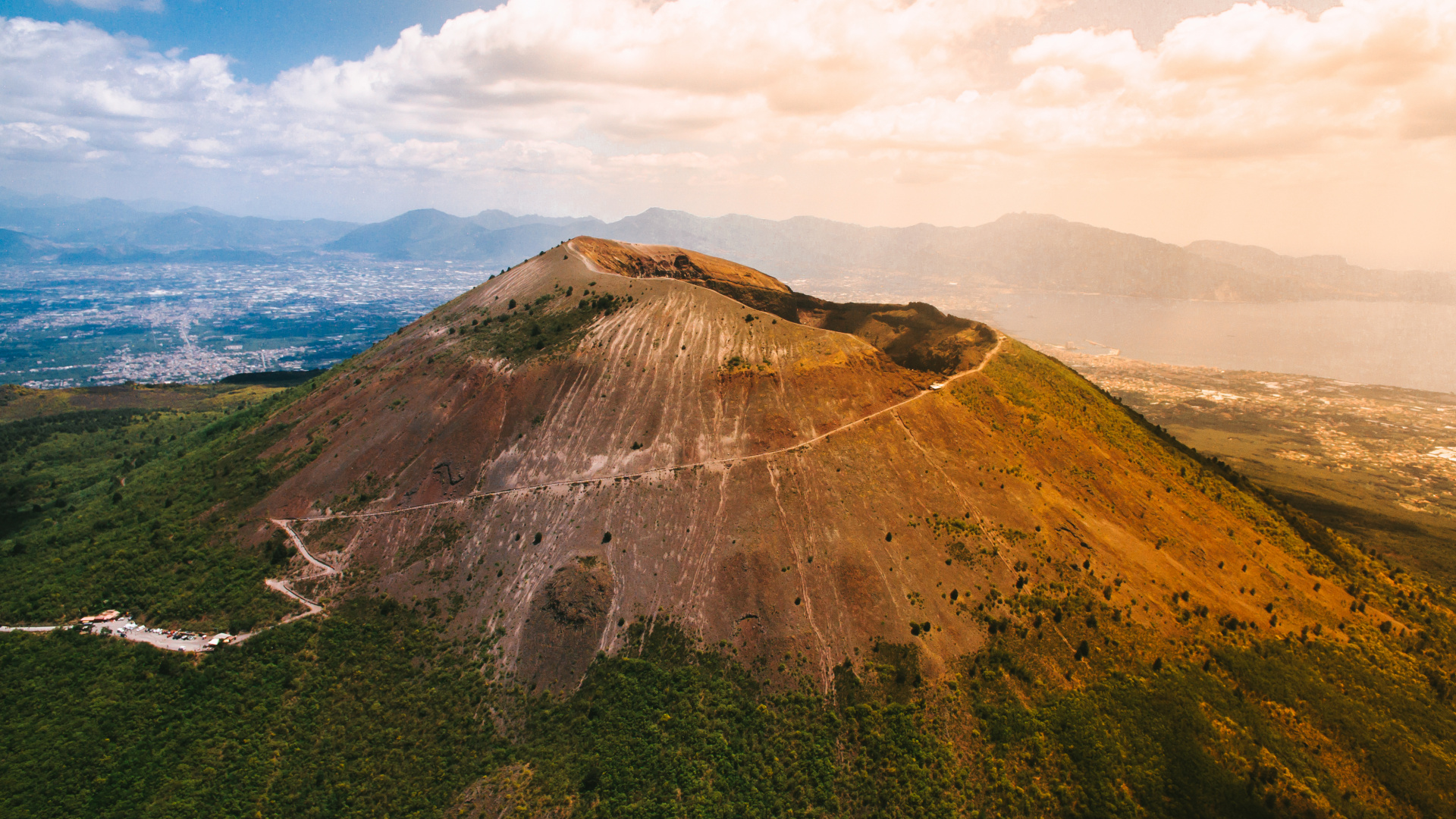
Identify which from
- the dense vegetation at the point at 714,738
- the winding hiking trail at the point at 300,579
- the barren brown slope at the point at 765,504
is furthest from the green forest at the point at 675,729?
the barren brown slope at the point at 765,504

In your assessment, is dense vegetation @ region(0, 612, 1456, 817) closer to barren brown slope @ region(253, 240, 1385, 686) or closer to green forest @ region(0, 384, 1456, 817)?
green forest @ region(0, 384, 1456, 817)

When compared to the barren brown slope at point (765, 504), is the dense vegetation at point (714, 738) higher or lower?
lower

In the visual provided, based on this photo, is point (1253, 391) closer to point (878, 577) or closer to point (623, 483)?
point (878, 577)

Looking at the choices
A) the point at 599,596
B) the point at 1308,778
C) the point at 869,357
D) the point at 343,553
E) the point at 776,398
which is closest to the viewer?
the point at 1308,778

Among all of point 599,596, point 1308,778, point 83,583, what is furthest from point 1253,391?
point 83,583

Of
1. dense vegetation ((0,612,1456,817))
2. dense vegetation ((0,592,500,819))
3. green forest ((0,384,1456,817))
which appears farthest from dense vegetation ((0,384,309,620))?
dense vegetation ((0,612,1456,817))

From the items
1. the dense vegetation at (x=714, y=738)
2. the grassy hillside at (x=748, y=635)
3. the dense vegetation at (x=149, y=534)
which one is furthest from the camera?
the dense vegetation at (x=149, y=534)

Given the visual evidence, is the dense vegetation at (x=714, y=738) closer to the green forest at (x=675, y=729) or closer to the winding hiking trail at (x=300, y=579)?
the green forest at (x=675, y=729)
